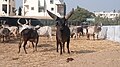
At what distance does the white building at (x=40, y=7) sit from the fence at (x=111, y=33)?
159ft

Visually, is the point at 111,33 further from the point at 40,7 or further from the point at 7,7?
the point at 40,7

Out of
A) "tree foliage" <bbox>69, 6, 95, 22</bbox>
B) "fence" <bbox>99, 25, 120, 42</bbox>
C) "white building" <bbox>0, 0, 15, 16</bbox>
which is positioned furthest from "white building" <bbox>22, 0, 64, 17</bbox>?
"fence" <bbox>99, 25, 120, 42</bbox>

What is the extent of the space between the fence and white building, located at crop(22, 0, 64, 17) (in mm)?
48508

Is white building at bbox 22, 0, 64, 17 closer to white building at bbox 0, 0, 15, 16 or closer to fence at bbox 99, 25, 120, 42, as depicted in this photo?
white building at bbox 0, 0, 15, 16

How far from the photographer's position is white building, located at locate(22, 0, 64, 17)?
88.6m

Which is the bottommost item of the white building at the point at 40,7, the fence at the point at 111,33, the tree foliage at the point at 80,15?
the fence at the point at 111,33

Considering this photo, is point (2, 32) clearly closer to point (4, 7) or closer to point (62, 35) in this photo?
point (62, 35)

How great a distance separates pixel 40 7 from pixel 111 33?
5636 cm

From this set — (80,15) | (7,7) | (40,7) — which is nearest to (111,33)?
(7,7)

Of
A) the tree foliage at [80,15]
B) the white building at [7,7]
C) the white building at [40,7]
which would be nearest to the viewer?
the white building at [7,7]

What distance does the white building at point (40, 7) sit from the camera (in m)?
88.6

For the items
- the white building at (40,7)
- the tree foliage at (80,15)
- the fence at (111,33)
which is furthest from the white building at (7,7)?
the fence at (111,33)

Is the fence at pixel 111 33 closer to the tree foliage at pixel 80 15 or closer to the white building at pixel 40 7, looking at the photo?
the white building at pixel 40 7

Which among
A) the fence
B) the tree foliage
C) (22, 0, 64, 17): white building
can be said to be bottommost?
the fence
